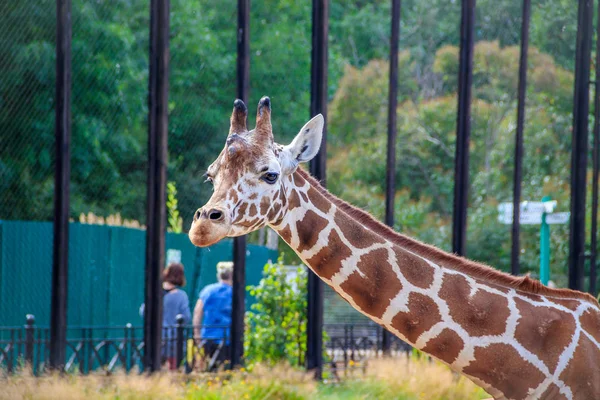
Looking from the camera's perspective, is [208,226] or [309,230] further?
[309,230]

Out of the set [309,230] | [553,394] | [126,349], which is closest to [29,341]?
[126,349]

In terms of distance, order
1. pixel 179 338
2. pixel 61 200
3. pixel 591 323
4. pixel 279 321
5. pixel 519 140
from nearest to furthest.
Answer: pixel 591 323 < pixel 61 200 < pixel 179 338 < pixel 279 321 < pixel 519 140

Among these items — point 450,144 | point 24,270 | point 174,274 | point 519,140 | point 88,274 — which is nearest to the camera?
point 174,274

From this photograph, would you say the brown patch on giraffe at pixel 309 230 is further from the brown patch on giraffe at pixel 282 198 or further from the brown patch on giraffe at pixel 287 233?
the brown patch on giraffe at pixel 282 198

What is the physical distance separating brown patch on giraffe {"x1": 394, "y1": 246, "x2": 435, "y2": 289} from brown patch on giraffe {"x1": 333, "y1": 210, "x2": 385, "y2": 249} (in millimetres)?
160

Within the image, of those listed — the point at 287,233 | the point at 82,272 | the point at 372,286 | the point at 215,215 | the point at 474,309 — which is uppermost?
the point at 215,215

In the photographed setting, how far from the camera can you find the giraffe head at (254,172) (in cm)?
664

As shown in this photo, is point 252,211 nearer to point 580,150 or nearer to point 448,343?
point 448,343

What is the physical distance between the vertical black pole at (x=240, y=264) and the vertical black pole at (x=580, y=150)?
7.34 metres

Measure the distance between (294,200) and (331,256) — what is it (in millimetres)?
428

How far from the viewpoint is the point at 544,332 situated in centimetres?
712

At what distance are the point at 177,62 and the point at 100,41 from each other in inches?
108

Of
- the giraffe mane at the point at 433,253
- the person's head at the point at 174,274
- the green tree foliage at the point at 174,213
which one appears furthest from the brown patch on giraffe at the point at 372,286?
the green tree foliage at the point at 174,213

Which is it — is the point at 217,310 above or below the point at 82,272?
below
